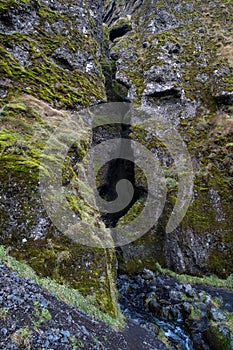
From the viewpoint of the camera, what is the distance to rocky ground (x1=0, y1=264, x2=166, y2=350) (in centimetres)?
→ 494

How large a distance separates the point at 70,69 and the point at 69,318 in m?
16.5

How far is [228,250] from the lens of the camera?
16.0 meters

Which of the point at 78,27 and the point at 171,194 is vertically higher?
the point at 78,27

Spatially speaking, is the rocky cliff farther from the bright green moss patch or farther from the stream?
the stream

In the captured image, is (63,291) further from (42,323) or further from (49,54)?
(49,54)

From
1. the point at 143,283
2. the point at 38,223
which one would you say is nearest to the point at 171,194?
the point at 143,283

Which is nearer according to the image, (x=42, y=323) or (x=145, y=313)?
(x=42, y=323)

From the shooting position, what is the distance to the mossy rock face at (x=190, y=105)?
53.4ft

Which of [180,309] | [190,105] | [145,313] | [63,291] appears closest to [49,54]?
[190,105]

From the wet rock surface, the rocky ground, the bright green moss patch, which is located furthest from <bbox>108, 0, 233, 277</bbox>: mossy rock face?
the rocky ground

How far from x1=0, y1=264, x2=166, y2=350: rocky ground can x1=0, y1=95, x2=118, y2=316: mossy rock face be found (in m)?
1.27

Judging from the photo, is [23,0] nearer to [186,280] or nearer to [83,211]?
[83,211]

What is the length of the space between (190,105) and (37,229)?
63.0 feet

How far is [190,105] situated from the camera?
76.3ft
